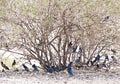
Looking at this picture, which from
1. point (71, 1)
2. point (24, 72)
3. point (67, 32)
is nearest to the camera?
point (71, 1)

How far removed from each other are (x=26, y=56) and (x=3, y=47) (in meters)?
0.70

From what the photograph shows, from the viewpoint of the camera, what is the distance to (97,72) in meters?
9.39

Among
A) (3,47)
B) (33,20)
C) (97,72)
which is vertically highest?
(33,20)

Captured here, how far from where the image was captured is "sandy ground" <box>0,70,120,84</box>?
8086 mm

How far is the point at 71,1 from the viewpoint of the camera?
8312 mm

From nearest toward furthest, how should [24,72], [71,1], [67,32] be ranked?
[71,1] < [67,32] < [24,72]

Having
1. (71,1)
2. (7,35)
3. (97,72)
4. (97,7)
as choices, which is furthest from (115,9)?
(7,35)

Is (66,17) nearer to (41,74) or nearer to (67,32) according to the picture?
(67,32)

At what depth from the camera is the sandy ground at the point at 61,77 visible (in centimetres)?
809

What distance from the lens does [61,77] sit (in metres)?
8.57

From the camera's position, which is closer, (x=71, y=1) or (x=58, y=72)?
(x=71, y=1)

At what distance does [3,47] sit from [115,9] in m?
2.70

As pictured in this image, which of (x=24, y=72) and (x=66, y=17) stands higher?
(x=66, y=17)

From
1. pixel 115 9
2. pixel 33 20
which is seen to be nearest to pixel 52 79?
pixel 33 20
